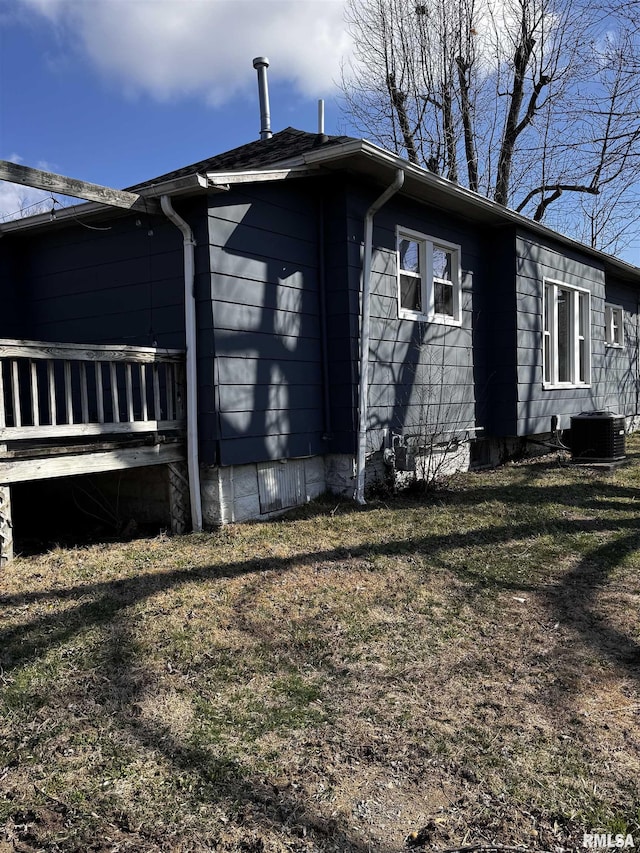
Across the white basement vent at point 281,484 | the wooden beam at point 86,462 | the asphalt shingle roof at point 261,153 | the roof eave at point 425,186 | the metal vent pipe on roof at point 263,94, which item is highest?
the metal vent pipe on roof at point 263,94

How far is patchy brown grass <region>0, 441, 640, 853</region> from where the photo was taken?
A: 228 cm

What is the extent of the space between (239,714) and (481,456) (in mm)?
7449

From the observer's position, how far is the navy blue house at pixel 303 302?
6.01 metres

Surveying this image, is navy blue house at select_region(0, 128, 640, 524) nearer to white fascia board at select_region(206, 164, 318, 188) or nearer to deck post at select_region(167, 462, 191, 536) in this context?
white fascia board at select_region(206, 164, 318, 188)

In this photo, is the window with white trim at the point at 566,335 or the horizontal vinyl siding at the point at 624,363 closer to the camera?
the window with white trim at the point at 566,335

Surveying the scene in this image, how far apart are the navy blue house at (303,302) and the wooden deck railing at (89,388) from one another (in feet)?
1.09

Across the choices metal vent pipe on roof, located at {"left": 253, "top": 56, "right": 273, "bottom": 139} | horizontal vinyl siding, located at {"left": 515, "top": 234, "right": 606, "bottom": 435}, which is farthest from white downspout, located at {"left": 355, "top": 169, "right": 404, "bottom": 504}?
metal vent pipe on roof, located at {"left": 253, "top": 56, "right": 273, "bottom": 139}

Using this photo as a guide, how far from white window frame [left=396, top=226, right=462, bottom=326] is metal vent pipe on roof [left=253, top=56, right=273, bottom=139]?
3.41 metres

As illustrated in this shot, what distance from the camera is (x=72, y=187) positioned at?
16.2 feet

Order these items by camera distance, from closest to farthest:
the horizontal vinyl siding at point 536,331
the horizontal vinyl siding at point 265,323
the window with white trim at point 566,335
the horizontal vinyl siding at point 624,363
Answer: the horizontal vinyl siding at point 265,323, the horizontal vinyl siding at point 536,331, the window with white trim at point 566,335, the horizontal vinyl siding at point 624,363

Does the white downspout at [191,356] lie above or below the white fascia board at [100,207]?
below

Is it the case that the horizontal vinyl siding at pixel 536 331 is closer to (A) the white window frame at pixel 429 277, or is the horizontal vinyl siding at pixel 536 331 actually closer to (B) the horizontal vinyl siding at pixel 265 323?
(A) the white window frame at pixel 429 277

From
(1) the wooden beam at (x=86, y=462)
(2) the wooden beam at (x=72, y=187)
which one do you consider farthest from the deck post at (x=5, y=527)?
(2) the wooden beam at (x=72, y=187)

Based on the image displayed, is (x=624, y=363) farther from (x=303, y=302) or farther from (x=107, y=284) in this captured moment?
(x=107, y=284)
